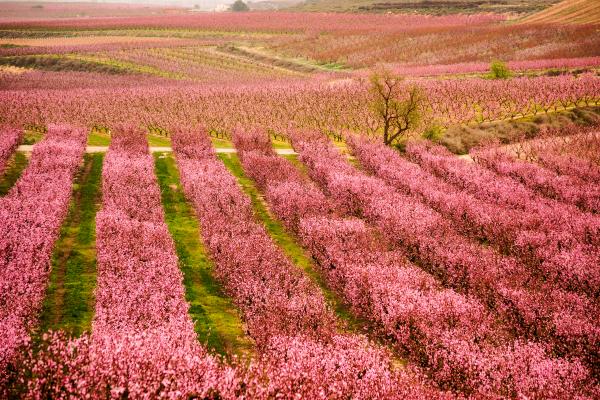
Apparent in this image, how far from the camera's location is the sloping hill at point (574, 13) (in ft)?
326

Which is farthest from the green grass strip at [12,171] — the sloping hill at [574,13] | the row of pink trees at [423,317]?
the sloping hill at [574,13]

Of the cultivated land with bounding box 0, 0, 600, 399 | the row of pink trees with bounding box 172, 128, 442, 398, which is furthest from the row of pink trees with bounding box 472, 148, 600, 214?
the row of pink trees with bounding box 172, 128, 442, 398

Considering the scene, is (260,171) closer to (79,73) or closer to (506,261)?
(506,261)

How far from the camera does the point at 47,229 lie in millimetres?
16922

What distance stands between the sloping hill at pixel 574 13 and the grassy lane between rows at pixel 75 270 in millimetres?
103426

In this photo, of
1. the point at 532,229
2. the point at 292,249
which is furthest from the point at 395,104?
the point at 292,249

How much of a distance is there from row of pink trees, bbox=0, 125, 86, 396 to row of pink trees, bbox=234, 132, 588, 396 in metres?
8.69

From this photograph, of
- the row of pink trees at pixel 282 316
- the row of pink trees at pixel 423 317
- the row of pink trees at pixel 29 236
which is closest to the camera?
the row of pink trees at pixel 282 316

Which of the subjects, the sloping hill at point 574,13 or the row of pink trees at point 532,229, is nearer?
the row of pink trees at point 532,229

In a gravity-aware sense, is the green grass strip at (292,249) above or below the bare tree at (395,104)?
below

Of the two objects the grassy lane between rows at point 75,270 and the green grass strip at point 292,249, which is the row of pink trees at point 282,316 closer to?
the green grass strip at point 292,249

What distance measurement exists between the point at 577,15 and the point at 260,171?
108454 millimetres

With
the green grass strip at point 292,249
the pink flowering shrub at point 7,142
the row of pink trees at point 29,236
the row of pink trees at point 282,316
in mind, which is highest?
the pink flowering shrub at point 7,142

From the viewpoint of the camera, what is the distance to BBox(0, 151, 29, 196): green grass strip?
22.5 meters
